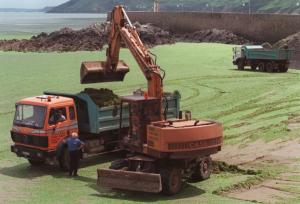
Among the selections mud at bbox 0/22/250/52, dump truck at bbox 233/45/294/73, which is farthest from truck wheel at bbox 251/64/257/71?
mud at bbox 0/22/250/52

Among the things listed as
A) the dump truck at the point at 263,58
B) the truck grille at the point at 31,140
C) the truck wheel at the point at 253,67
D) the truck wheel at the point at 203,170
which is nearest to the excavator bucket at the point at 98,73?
the truck grille at the point at 31,140

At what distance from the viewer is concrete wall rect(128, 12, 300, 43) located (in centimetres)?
7056

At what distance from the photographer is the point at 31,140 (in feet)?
56.9

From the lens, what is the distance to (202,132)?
49.0 ft

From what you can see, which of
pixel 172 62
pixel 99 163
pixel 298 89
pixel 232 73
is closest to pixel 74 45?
pixel 172 62

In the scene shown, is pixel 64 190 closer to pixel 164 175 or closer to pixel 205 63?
pixel 164 175

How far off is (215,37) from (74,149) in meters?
63.1

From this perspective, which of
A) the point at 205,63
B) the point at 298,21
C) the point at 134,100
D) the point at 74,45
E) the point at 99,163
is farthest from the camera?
the point at 74,45

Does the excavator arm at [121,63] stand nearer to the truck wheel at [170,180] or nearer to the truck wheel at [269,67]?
the truck wheel at [170,180]

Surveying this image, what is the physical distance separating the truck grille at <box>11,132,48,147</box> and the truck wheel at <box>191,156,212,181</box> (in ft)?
14.4

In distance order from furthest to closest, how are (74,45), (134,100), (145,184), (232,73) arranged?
(74,45), (232,73), (134,100), (145,184)

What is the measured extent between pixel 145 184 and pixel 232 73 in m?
29.0

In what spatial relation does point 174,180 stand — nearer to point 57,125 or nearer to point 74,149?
point 74,149

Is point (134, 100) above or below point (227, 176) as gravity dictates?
above
